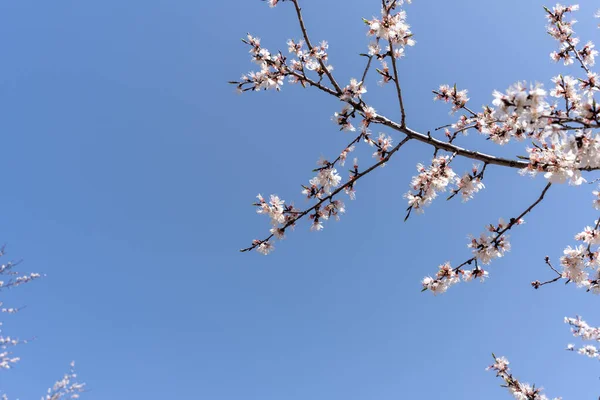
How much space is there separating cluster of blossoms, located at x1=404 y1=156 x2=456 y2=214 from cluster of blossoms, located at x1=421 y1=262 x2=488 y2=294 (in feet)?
2.97

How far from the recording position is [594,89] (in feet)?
13.5

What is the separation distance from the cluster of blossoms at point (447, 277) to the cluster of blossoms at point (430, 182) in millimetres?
907

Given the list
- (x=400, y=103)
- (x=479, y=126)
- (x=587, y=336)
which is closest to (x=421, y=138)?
(x=400, y=103)

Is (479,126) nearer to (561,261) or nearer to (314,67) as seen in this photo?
(561,261)

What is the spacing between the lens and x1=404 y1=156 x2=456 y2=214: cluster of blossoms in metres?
4.29

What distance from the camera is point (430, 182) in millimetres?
4336

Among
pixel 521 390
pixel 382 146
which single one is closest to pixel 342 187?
pixel 382 146

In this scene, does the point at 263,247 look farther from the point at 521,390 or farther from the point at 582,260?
the point at 521,390

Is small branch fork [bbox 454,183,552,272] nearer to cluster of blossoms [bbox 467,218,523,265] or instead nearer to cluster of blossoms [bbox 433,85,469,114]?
cluster of blossoms [bbox 467,218,523,265]

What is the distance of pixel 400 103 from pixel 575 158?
1855 millimetres

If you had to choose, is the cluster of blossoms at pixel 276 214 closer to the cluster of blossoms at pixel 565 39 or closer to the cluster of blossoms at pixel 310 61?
the cluster of blossoms at pixel 310 61

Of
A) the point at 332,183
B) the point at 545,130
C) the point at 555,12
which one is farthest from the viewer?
the point at 555,12

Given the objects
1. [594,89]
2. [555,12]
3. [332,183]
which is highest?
[555,12]

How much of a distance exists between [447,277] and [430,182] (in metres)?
1.32
